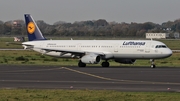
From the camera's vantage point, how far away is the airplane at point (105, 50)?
50.9 meters

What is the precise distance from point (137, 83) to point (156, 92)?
6.06 m

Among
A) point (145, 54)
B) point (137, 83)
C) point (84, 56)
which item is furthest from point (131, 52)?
point (137, 83)

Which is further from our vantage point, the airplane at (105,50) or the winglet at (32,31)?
the winglet at (32,31)

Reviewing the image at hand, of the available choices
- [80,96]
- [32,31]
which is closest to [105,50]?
[32,31]

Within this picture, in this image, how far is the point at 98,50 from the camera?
176 ft

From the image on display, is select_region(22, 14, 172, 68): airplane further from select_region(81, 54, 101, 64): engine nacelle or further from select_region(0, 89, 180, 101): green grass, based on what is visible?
select_region(0, 89, 180, 101): green grass

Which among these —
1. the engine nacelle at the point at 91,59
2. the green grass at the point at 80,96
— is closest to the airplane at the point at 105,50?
the engine nacelle at the point at 91,59

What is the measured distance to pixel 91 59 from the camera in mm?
51156

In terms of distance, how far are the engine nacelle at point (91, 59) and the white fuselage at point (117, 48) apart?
137 centimetres

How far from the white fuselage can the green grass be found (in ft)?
85.7

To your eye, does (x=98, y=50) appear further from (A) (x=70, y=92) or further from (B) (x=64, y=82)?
(A) (x=70, y=92)

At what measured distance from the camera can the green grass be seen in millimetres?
21906

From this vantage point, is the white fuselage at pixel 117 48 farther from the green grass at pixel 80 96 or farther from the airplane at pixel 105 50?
the green grass at pixel 80 96

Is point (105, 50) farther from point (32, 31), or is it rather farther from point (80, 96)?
point (80, 96)
